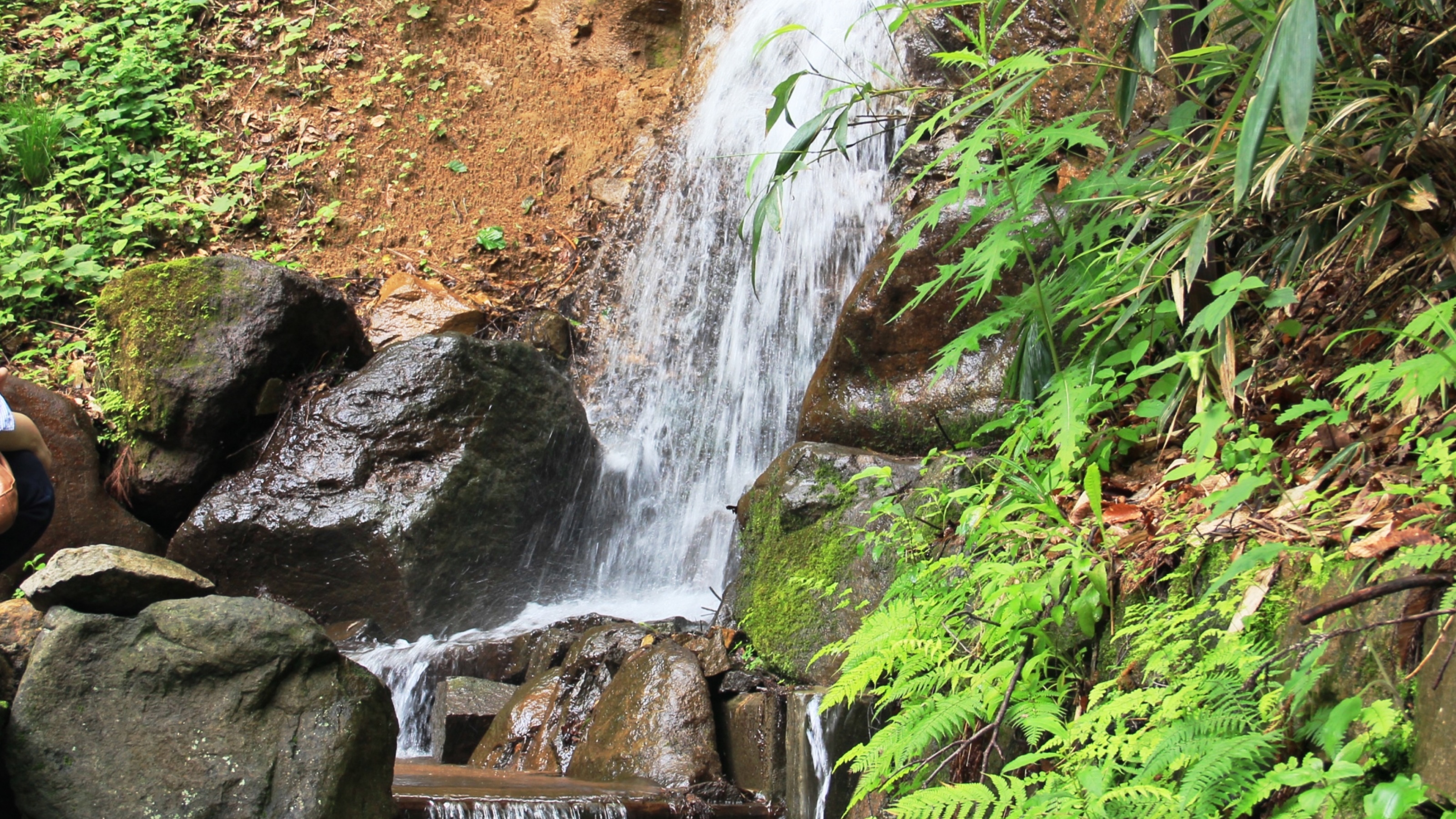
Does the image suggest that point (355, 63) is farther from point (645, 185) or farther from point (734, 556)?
point (734, 556)

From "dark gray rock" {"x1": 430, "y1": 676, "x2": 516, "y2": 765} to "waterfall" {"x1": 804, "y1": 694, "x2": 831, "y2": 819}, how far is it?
2094mm

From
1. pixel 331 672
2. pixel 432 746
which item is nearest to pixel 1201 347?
pixel 331 672

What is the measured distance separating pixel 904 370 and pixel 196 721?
134 inches

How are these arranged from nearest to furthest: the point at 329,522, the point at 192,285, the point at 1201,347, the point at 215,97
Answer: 1. the point at 1201,347
2. the point at 329,522
3. the point at 192,285
4. the point at 215,97

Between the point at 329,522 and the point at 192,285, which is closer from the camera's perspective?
the point at 329,522

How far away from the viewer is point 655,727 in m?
4.02

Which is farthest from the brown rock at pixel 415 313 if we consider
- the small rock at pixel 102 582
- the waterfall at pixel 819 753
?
the waterfall at pixel 819 753

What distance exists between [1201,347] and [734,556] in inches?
111

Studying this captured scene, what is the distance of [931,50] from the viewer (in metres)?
6.75

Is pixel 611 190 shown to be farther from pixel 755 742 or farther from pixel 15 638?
pixel 15 638

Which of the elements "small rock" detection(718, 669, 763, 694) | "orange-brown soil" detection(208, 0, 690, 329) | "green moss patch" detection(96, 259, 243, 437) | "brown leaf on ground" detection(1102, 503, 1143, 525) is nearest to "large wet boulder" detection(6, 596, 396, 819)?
"small rock" detection(718, 669, 763, 694)

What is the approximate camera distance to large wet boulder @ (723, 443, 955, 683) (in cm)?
403

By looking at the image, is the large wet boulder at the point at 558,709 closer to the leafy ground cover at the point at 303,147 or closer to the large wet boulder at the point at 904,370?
the large wet boulder at the point at 904,370

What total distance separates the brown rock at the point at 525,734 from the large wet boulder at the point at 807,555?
3.04 ft
